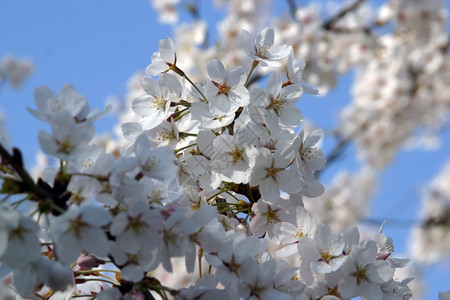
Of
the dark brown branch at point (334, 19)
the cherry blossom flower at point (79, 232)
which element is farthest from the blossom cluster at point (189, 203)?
the dark brown branch at point (334, 19)

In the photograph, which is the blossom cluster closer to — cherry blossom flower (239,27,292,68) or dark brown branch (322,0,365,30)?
cherry blossom flower (239,27,292,68)

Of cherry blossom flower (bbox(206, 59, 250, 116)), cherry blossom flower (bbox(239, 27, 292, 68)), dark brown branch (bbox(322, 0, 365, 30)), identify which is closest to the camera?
cherry blossom flower (bbox(206, 59, 250, 116))

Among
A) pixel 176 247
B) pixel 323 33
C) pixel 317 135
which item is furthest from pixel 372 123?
pixel 176 247

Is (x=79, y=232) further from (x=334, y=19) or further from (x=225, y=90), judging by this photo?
(x=334, y=19)

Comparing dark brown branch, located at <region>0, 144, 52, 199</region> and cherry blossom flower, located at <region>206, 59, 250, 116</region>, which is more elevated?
cherry blossom flower, located at <region>206, 59, 250, 116</region>

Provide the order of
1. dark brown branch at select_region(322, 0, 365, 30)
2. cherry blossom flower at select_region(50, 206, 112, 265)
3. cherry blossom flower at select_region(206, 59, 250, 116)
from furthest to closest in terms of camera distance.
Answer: dark brown branch at select_region(322, 0, 365, 30) < cherry blossom flower at select_region(206, 59, 250, 116) < cherry blossom flower at select_region(50, 206, 112, 265)

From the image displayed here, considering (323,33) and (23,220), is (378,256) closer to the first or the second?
(23,220)

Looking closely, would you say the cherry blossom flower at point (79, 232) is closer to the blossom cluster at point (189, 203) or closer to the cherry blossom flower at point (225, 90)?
the blossom cluster at point (189, 203)

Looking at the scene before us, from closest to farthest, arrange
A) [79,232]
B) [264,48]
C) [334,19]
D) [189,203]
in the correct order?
[79,232]
[189,203]
[264,48]
[334,19]

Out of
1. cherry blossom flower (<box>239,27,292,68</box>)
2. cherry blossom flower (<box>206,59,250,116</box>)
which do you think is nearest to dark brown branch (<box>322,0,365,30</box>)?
cherry blossom flower (<box>239,27,292,68</box>)

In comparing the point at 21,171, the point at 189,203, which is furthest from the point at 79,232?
the point at 189,203
